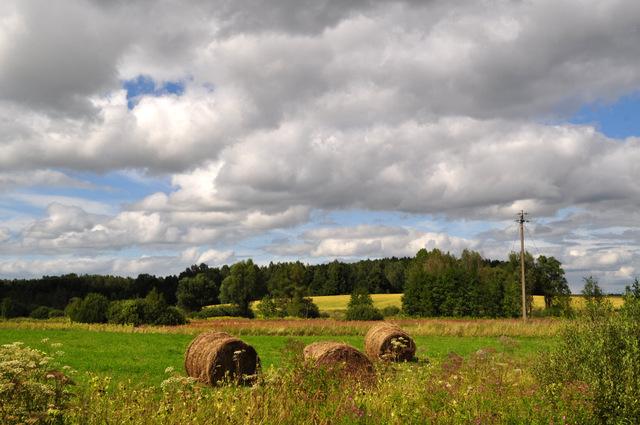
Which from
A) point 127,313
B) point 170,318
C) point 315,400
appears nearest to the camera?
point 315,400

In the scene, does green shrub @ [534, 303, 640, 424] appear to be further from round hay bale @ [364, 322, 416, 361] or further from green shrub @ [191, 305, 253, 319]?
green shrub @ [191, 305, 253, 319]

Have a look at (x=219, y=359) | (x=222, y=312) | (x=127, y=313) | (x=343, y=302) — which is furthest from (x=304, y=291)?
(x=219, y=359)

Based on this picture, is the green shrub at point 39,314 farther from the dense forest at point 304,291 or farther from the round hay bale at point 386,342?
the round hay bale at point 386,342

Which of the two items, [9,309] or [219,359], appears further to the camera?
[9,309]

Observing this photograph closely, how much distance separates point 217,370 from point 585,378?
10.1m

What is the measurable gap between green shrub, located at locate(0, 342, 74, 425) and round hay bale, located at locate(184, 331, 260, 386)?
846 cm

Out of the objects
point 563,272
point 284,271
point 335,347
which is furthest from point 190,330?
point 563,272

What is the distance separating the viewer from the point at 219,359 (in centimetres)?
1395

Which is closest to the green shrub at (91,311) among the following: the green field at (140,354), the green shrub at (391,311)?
the green field at (140,354)

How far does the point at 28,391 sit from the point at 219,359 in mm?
9192

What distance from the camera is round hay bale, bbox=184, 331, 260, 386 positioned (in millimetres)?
13914

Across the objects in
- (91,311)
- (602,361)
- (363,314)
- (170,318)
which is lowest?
(363,314)

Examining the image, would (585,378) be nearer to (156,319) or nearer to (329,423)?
(329,423)

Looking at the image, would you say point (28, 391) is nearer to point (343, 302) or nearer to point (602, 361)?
point (602, 361)
